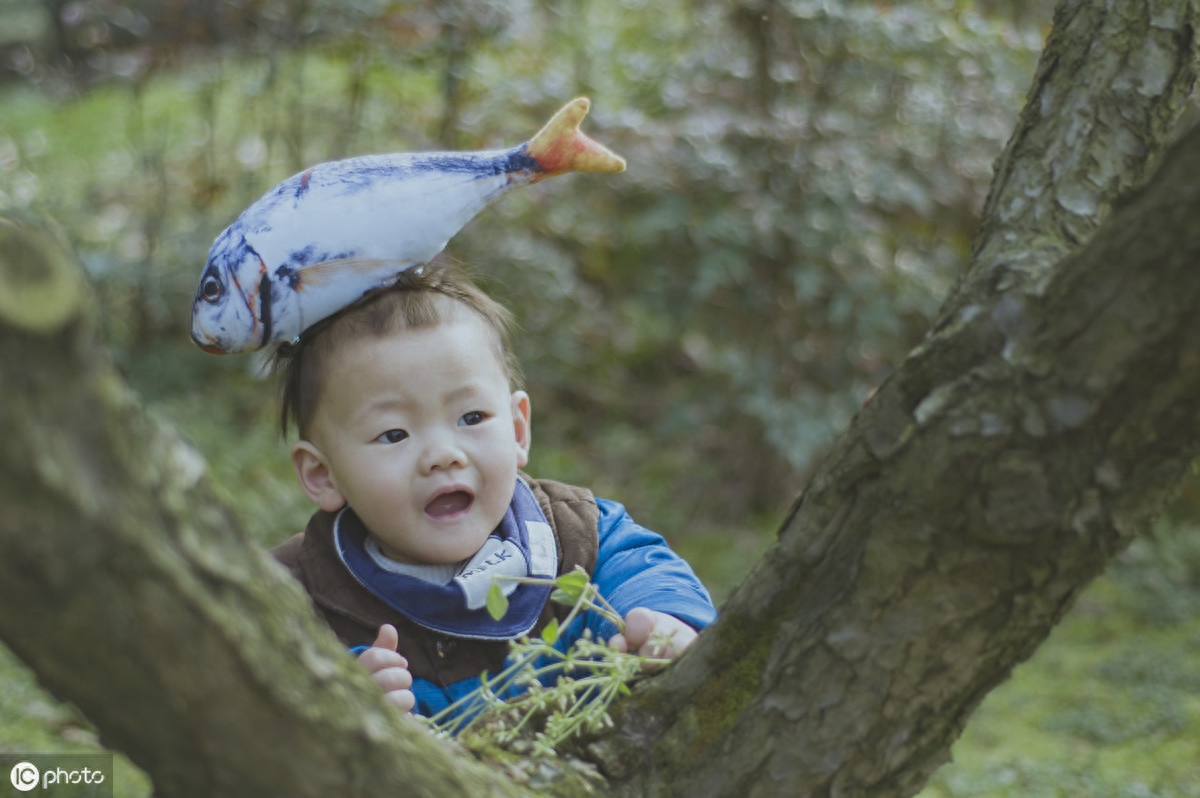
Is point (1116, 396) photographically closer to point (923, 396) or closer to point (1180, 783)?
point (923, 396)

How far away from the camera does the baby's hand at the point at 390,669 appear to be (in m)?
1.63

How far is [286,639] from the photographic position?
1.00m

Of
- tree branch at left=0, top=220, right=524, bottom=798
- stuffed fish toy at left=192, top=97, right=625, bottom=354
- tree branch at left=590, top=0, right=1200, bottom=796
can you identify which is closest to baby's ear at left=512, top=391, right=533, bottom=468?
stuffed fish toy at left=192, top=97, right=625, bottom=354

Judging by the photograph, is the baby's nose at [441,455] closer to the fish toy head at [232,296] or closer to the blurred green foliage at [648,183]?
the fish toy head at [232,296]

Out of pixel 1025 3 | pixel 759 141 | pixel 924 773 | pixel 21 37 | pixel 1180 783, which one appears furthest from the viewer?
pixel 21 37

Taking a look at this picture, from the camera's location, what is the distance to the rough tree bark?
846 millimetres

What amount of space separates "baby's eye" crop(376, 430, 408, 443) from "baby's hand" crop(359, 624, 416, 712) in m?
0.33

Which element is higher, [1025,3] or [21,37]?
[1025,3]

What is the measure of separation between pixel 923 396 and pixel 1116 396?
0.20 metres

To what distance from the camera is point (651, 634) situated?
160cm

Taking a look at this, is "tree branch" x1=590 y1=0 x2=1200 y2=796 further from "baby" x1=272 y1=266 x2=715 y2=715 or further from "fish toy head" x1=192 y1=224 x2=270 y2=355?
"fish toy head" x1=192 y1=224 x2=270 y2=355

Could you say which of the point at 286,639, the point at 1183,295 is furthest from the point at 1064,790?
the point at 286,639

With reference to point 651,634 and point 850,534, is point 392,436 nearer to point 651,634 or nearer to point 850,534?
point 651,634

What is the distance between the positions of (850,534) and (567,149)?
859 millimetres
